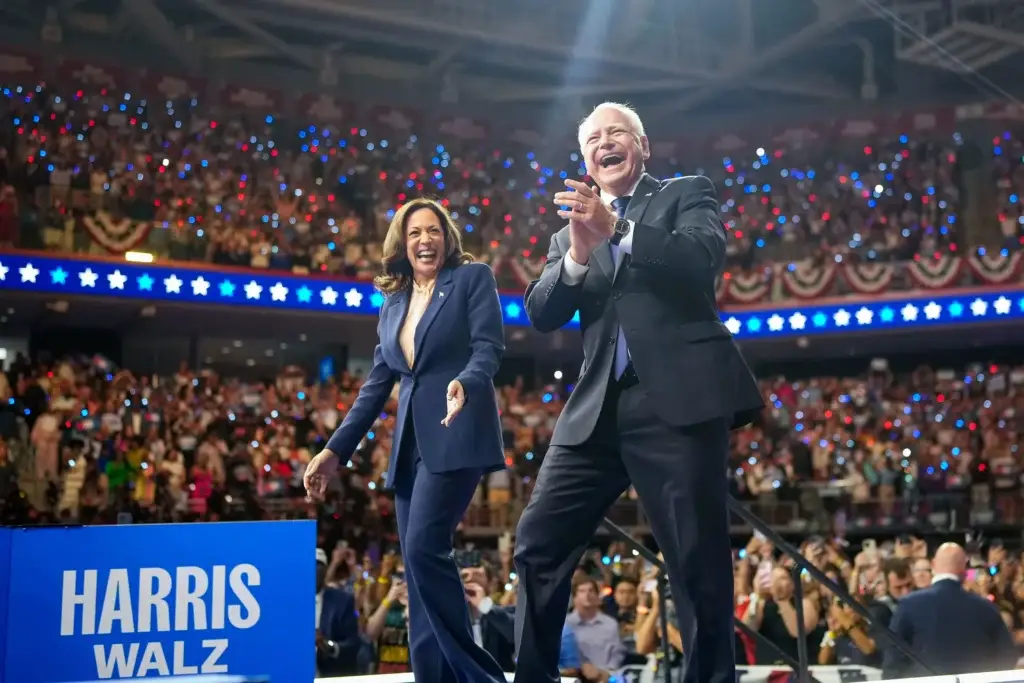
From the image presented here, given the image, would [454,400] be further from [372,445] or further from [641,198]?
[372,445]

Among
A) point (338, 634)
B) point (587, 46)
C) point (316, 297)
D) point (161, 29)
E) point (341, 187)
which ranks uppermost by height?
point (587, 46)

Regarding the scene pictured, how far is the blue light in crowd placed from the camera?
1233 centimetres

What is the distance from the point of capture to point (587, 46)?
18.2 metres

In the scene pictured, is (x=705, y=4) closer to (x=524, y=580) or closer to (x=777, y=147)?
(x=777, y=147)

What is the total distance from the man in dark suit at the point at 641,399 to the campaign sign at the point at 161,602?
0.70 metres

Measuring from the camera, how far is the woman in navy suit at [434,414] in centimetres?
278

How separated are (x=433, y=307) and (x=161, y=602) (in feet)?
3.35

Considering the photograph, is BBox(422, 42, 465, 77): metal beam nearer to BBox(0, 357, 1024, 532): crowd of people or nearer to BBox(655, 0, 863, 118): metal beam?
BBox(655, 0, 863, 118): metal beam

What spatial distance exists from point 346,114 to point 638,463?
15619 mm

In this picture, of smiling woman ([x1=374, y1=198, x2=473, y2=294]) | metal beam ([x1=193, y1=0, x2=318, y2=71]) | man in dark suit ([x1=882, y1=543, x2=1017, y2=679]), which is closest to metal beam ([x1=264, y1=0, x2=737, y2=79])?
metal beam ([x1=193, y1=0, x2=318, y2=71])

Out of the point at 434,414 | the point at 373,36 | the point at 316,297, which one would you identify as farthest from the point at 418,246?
the point at 373,36

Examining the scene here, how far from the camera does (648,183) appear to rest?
8.46 ft

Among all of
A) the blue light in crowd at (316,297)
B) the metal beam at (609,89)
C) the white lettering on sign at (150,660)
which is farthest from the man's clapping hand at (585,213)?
the metal beam at (609,89)

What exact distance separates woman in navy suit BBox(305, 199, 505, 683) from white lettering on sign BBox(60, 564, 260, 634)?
0.34 meters
